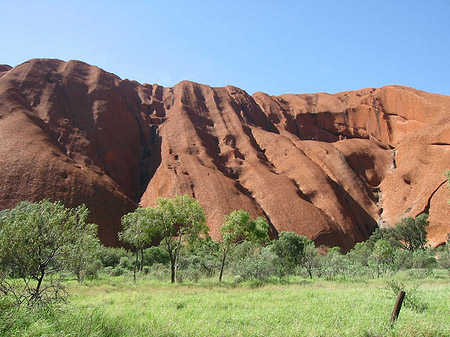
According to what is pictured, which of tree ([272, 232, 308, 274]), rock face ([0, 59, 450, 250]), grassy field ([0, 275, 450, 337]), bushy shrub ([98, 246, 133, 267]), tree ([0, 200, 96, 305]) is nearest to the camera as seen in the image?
grassy field ([0, 275, 450, 337])

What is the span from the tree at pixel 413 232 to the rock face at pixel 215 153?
252cm

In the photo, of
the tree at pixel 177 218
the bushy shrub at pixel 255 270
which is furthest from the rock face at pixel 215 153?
the bushy shrub at pixel 255 270

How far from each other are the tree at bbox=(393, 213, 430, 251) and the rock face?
2.52 m

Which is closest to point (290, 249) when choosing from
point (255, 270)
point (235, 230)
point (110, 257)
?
point (235, 230)

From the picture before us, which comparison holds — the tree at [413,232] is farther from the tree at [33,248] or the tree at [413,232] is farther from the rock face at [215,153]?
the tree at [33,248]

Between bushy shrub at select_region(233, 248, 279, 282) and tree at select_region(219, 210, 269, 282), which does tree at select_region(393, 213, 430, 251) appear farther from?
bushy shrub at select_region(233, 248, 279, 282)

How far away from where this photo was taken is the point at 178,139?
67.1 meters

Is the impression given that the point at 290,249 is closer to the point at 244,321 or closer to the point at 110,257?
the point at 110,257

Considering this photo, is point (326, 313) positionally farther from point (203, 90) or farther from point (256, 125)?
point (203, 90)

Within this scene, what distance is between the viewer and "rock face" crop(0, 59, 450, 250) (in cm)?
4644

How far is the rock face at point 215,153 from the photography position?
46.4 m

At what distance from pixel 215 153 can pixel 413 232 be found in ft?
125

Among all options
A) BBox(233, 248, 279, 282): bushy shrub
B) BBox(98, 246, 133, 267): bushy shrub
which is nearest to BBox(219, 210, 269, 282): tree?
BBox(233, 248, 279, 282): bushy shrub

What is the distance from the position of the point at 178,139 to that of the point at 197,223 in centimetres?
4794
